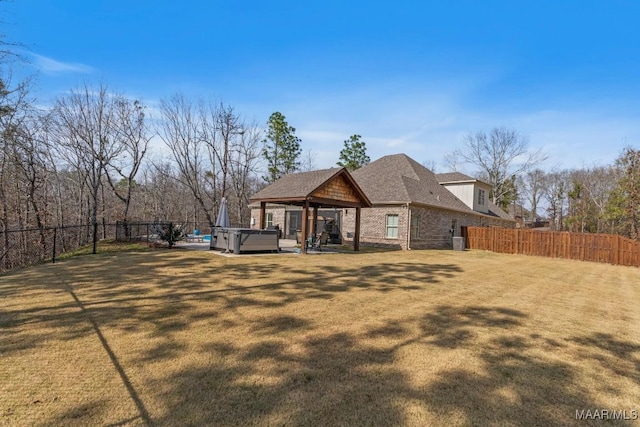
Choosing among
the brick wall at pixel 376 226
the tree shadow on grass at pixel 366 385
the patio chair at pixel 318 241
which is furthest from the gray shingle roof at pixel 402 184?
the tree shadow on grass at pixel 366 385

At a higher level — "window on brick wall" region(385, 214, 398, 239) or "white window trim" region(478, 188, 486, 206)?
"white window trim" region(478, 188, 486, 206)

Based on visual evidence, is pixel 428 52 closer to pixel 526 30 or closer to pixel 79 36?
pixel 526 30

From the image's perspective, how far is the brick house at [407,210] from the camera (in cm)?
1920

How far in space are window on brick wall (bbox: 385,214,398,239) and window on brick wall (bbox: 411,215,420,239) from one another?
0.90 meters

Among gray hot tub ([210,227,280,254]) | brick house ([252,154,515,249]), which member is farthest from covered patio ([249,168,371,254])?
brick house ([252,154,515,249])

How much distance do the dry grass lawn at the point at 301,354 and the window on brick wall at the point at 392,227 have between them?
11384mm

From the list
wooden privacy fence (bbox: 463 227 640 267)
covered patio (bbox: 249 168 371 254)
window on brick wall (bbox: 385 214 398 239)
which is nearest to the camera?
covered patio (bbox: 249 168 371 254)

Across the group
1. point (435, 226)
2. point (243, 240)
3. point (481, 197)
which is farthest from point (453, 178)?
point (243, 240)

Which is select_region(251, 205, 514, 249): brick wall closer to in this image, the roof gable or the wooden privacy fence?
the wooden privacy fence

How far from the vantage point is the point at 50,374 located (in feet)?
10.7

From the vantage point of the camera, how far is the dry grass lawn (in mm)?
2830

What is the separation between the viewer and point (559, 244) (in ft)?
62.7

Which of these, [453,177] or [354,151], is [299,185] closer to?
[453,177]

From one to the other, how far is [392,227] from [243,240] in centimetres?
972
